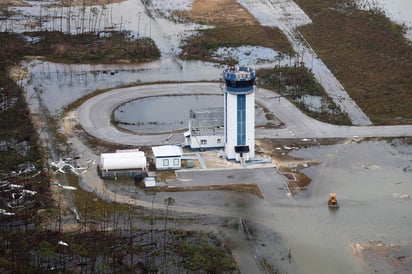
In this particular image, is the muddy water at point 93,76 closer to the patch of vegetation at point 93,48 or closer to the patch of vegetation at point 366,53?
the patch of vegetation at point 93,48

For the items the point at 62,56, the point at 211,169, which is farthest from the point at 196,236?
the point at 62,56

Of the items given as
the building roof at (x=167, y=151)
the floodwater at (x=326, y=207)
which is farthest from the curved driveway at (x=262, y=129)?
the building roof at (x=167, y=151)

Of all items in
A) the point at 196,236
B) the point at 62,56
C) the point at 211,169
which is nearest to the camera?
the point at 196,236

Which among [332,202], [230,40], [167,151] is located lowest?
[332,202]

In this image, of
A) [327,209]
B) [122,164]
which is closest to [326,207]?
[327,209]

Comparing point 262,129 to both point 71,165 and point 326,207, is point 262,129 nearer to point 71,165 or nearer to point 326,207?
point 326,207

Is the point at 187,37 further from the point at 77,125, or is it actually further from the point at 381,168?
the point at 381,168
